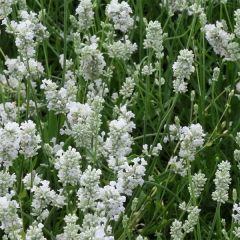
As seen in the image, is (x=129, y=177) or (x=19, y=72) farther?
(x=19, y=72)

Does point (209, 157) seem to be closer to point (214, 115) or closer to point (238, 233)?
point (214, 115)

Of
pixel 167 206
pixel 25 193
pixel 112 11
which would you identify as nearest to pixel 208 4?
pixel 112 11

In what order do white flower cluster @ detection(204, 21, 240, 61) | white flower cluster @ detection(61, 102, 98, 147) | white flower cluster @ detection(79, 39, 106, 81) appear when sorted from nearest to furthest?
1. white flower cluster @ detection(61, 102, 98, 147)
2. white flower cluster @ detection(79, 39, 106, 81)
3. white flower cluster @ detection(204, 21, 240, 61)

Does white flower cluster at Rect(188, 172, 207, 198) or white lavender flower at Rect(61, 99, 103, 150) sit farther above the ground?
white lavender flower at Rect(61, 99, 103, 150)

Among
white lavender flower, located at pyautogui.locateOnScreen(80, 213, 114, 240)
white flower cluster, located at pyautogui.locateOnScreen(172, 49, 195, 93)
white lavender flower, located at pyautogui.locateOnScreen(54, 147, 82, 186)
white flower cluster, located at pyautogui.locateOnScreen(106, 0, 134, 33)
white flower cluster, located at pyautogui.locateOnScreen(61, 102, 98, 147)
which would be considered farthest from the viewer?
white flower cluster, located at pyautogui.locateOnScreen(106, 0, 134, 33)

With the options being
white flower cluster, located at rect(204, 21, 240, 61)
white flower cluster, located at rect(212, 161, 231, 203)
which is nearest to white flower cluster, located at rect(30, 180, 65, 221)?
white flower cluster, located at rect(212, 161, 231, 203)

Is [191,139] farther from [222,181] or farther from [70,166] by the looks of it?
→ [70,166]

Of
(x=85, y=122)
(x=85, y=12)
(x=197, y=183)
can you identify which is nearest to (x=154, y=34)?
(x=85, y=12)

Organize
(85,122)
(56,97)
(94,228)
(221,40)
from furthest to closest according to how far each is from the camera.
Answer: (221,40), (56,97), (85,122), (94,228)

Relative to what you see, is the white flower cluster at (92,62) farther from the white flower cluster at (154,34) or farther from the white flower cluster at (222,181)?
the white flower cluster at (222,181)

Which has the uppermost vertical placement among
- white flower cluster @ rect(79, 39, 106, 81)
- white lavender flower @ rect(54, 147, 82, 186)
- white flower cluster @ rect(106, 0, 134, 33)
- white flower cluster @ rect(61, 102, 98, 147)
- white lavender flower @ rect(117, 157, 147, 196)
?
white flower cluster @ rect(106, 0, 134, 33)

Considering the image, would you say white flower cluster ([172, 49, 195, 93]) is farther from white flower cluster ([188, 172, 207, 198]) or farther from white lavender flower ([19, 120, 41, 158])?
white lavender flower ([19, 120, 41, 158])
